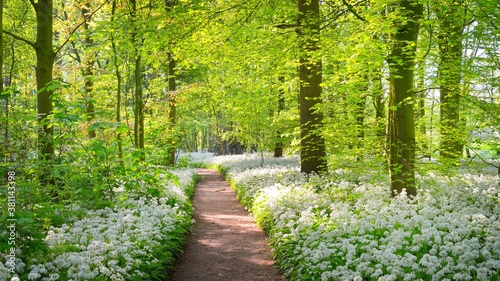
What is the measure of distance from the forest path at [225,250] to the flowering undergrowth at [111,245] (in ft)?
1.34

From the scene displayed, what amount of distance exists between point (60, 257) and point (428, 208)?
673 cm

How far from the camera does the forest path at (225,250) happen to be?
713 cm

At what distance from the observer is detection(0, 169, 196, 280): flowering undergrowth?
509cm

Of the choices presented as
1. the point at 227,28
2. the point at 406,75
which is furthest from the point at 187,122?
the point at 406,75

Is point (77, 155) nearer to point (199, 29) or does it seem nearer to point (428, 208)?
point (199, 29)

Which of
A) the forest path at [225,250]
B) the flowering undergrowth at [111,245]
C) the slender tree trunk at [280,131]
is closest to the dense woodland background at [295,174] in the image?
the flowering undergrowth at [111,245]

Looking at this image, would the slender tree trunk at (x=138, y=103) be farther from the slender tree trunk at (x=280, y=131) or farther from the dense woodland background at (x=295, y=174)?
the slender tree trunk at (x=280, y=131)

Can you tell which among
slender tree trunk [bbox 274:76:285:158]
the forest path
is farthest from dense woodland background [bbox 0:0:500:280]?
slender tree trunk [bbox 274:76:285:158]

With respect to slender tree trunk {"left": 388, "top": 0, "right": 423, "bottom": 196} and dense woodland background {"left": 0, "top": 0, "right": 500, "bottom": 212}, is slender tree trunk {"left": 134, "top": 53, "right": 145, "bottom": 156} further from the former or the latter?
slender tree trunk {"left": 388, "top": 0, "right": 423, "bottom": 196}

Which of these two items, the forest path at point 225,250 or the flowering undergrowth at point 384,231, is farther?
the forest path at point 225,250

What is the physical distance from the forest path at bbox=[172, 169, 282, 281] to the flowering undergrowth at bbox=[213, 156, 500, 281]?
1.30ft

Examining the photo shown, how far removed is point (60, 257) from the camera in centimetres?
534

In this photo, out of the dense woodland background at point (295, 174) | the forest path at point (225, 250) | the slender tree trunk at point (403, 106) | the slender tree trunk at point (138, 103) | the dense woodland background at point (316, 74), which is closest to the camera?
the dense woodland background at point (295, 174)

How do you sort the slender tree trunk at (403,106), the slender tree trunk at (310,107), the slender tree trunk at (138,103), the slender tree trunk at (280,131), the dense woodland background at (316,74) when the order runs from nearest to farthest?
the dense woodland background at (316,74)
the slender tree trunk at (403,106)
the slender tree trunk at (310,107)
the slender tree trunk at (138,103)
the slender tree trunk at (280,131)
